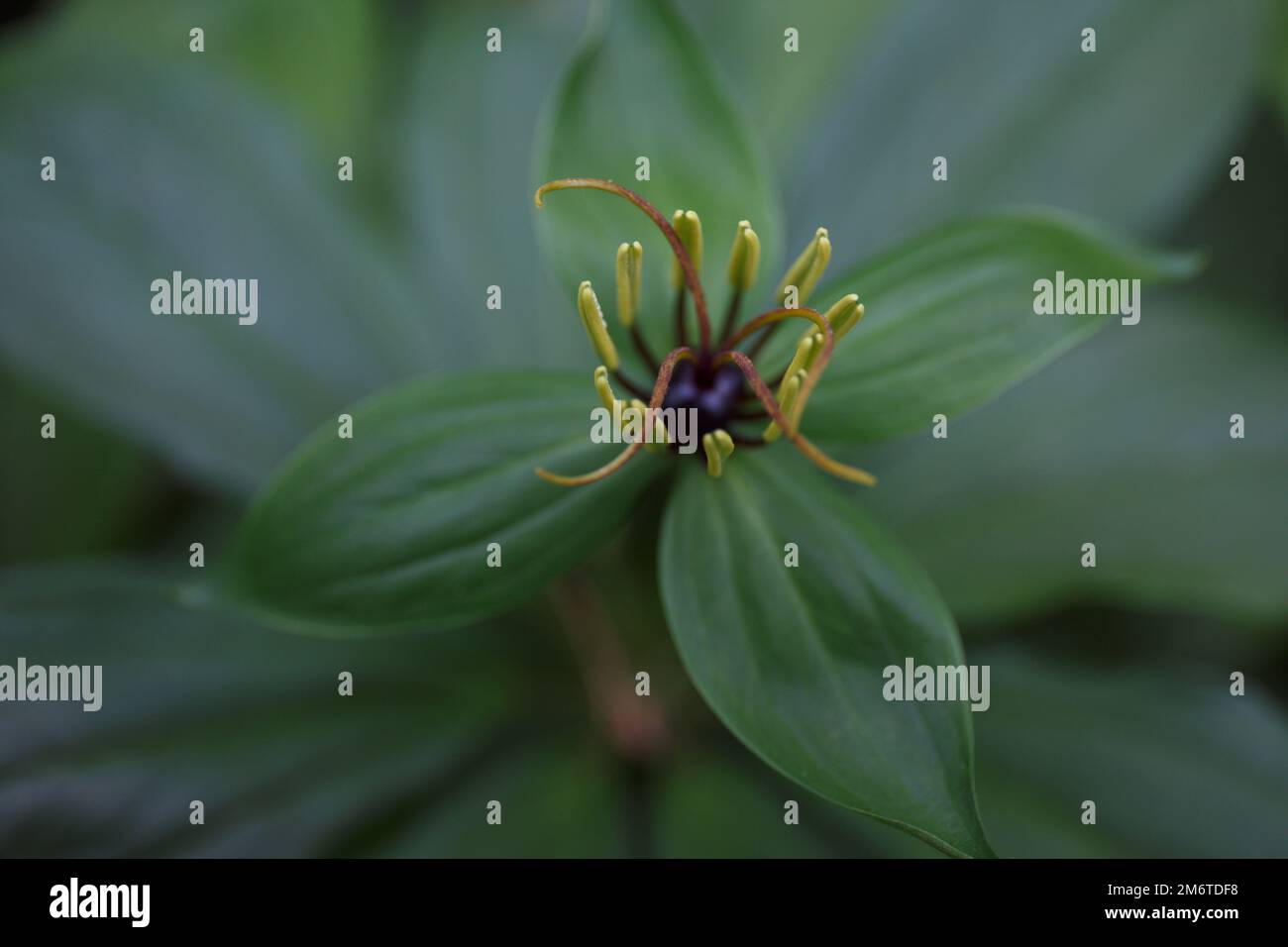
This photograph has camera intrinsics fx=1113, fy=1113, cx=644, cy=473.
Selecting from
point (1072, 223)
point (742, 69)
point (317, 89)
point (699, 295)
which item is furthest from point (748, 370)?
point (317, 89)

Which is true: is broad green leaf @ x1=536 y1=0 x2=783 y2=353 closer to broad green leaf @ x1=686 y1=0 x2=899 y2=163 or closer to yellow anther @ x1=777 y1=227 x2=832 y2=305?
yellow anther @ x1=777 y1=227 x2=832 y2=305

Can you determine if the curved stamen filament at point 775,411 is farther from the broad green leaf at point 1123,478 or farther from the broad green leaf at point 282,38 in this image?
the broad green leaf at point 282,38

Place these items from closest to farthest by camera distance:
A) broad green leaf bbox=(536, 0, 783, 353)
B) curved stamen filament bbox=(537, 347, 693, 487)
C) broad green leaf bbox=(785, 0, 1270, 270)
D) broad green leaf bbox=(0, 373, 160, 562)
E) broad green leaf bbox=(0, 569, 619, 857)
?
curved stamen filament bbox=(537, 347, 693, 487) < broad green leaf bbox=(536, 0, 783, 353) < broad green leaf bbox=(0, 569, 619, 857) < broad green leaf bbox=(785, 0, 1270, 270) < broad green leaf bbox=(0, 373, 160, 562)

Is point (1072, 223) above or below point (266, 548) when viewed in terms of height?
above

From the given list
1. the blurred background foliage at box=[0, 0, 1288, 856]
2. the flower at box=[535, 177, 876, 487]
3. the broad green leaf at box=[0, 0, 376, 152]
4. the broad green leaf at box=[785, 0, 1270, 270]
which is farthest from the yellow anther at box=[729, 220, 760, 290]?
the broad green leaf at box=[0, 0, 376, 152]
